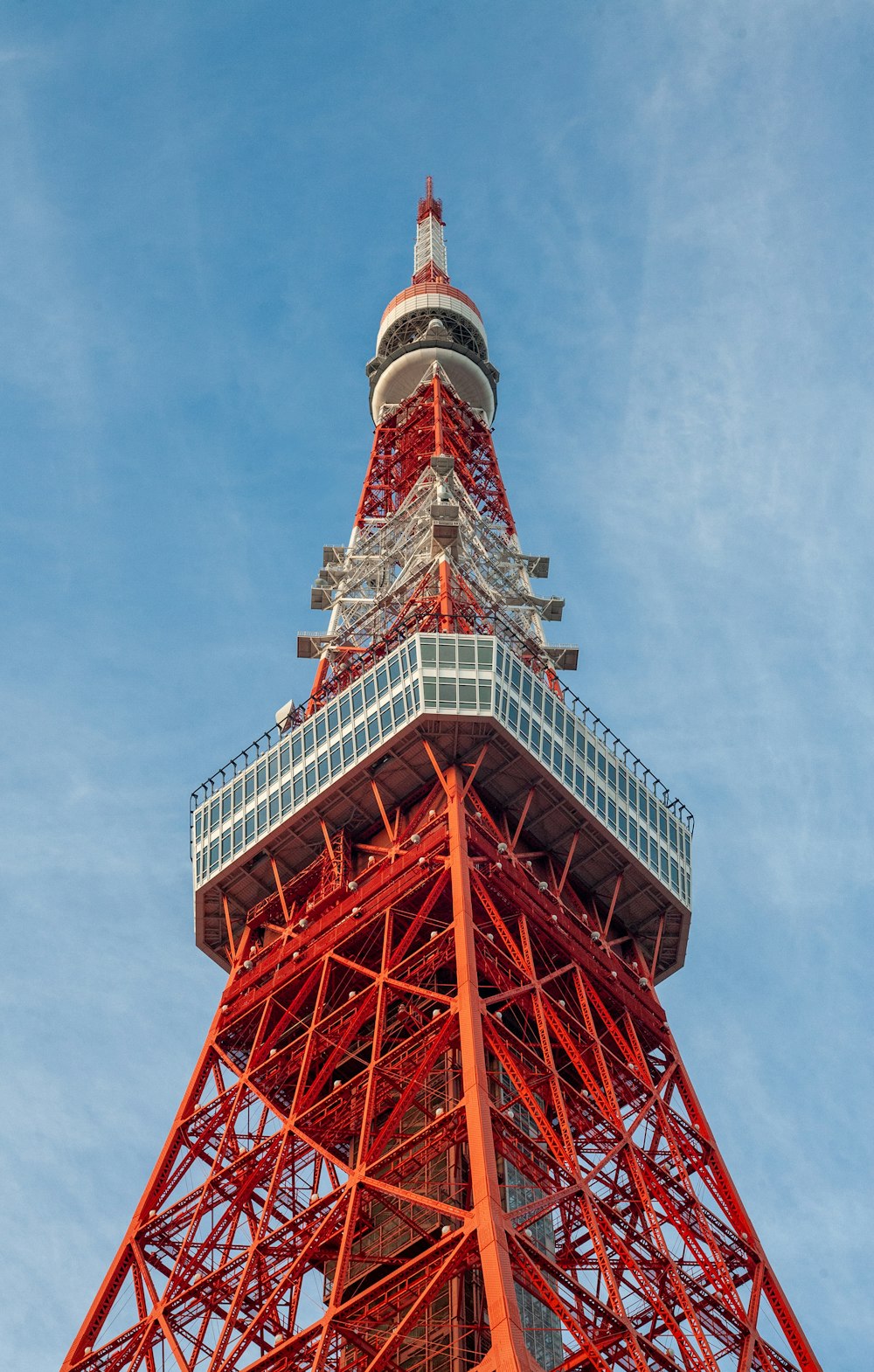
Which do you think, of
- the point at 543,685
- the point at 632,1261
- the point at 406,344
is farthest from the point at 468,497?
the point at 632,1261

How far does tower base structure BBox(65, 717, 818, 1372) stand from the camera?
42.6 meters

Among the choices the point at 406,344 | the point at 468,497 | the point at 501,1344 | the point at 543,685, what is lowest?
the point at 501,1344

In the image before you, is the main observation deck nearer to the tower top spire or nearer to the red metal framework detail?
the red metal framework detail

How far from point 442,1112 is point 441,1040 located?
8.93 ft

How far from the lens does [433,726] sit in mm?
57656

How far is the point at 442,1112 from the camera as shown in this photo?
161ft

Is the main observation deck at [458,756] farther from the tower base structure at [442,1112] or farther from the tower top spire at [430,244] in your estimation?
the tower top spire at [430,244]

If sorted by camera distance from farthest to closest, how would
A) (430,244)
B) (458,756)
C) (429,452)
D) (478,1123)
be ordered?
(430,244)
(429,452)
(458,756)
(478,1123)

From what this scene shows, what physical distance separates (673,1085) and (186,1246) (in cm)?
1484

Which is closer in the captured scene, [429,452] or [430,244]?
[429,452]

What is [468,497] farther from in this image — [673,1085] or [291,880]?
[673,1085]

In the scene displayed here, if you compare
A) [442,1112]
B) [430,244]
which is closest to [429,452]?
[430,244]

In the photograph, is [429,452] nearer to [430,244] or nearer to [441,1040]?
[430,244]

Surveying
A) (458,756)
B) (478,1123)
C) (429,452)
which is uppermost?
(429,452)
